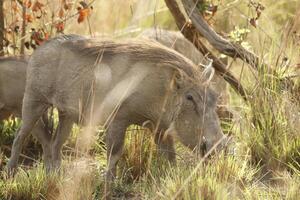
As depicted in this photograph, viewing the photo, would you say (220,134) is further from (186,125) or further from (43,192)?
(43,192)

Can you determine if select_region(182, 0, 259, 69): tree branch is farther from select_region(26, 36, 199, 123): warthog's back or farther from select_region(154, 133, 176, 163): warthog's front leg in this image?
select_region(154, 133, 176, 163): warthog's front leg

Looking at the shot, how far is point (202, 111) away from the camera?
17.6 ft

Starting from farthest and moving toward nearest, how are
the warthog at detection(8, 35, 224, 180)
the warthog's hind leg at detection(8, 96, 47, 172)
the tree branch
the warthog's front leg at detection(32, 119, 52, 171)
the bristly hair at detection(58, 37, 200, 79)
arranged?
the tree branch
the warthog's front leg at detection(32, 119, 52, 171)
the warthog's hind leg at detection(8, 96, 47, 172)
the bristly hair at detection(58, 37, 200, 79)
the warthog at detection(8, 35, 224, 180)

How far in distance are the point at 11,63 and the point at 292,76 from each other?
241cm

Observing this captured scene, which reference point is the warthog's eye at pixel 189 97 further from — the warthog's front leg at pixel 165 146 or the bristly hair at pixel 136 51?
the warthog's front leg at pixel 165 146

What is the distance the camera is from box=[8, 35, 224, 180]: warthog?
5.46m

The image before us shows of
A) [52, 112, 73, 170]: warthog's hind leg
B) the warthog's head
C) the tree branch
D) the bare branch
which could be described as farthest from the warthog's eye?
the bare branch

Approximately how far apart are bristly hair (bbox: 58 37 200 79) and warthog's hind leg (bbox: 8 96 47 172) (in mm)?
553

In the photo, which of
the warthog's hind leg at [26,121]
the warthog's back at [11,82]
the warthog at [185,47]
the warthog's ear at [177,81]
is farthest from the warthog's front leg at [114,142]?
the warthog at [185,47]

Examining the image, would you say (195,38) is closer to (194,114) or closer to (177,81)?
(177,81)

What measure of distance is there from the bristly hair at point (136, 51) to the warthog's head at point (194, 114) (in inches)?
4.5

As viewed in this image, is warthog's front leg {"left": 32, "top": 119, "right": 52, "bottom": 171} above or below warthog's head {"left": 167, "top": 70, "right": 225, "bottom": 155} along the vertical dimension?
below

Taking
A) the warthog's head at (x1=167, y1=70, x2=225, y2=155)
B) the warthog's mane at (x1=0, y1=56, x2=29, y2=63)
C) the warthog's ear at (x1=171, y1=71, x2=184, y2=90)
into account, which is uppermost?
the warthog's ear at (x1=171, y1=71, x2=184, y2=90)

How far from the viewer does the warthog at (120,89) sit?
215 inches
